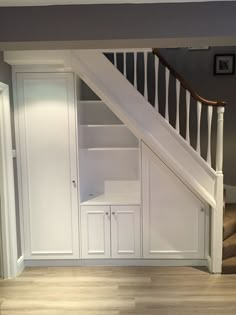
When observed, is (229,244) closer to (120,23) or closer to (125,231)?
(125,231)

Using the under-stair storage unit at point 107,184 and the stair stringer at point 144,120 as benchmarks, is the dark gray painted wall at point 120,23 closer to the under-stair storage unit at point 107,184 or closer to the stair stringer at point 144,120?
the stair stringer at point 144,120

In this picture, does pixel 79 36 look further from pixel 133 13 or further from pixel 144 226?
pixel 144 226

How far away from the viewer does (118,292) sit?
3.14 m

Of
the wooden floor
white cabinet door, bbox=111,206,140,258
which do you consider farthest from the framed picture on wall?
the wooden floor

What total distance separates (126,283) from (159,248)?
1.97ft

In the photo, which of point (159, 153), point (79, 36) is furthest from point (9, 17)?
point (159, 153)

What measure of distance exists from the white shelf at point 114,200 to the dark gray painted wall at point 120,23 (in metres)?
2.20

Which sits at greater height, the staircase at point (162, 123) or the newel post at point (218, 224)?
the staircase at point (162, 123)

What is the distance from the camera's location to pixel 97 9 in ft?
5.69

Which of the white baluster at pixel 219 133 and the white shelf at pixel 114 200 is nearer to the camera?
the white baluster at pixel 219 133

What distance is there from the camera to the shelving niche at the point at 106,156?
4004 mm

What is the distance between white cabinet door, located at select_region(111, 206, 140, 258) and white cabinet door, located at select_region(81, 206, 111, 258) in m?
0.07

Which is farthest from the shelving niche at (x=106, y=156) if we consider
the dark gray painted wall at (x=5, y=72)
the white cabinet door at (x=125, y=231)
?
the dark gray painted wall at (x=5, y=72)

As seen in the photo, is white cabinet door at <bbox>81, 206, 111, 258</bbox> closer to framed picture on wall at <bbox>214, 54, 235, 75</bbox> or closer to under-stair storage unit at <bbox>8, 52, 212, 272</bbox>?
under-stair storage unit at <bbox>8, 52, 212, 272</bbox>
